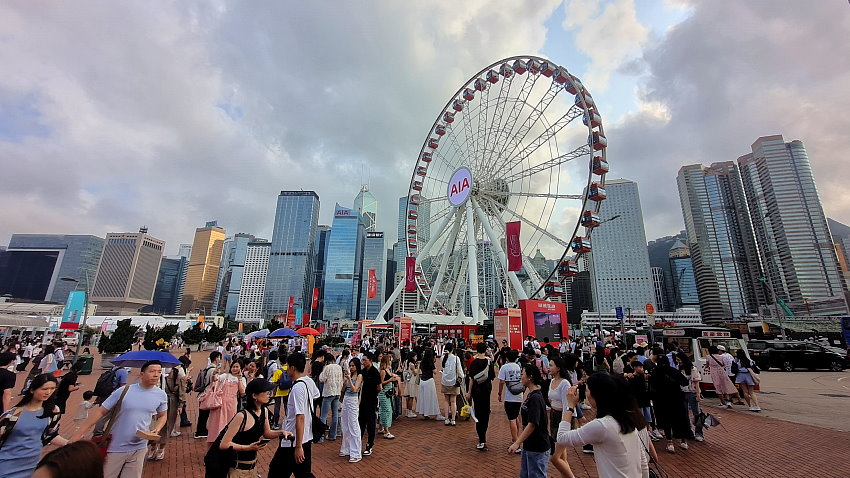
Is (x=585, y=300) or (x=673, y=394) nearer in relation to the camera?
(x=673, y=394)

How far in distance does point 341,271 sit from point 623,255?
103613 mm

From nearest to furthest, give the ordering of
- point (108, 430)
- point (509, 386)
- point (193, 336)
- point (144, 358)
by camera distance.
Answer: point (108, 430), point (144, 358), point (509, 386), point (193, 336)

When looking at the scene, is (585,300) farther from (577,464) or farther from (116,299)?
(116,299)

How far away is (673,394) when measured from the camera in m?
7.14

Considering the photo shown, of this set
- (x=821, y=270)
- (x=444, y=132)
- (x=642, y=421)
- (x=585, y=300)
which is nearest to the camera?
(x=642, y=421)

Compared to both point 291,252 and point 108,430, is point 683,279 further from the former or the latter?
point 108,430

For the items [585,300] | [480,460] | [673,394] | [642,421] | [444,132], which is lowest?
[480,460]

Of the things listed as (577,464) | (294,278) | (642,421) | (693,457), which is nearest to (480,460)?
(577,464)

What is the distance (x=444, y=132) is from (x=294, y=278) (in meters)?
129

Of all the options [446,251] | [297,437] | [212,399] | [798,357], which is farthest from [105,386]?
[446,251]

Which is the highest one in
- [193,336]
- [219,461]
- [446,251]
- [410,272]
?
[446,251]

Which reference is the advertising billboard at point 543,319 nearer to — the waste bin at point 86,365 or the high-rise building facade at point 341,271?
the waste bin at point 86,365

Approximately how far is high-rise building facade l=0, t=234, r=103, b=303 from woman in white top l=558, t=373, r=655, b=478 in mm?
172433

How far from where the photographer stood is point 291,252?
15138cm
